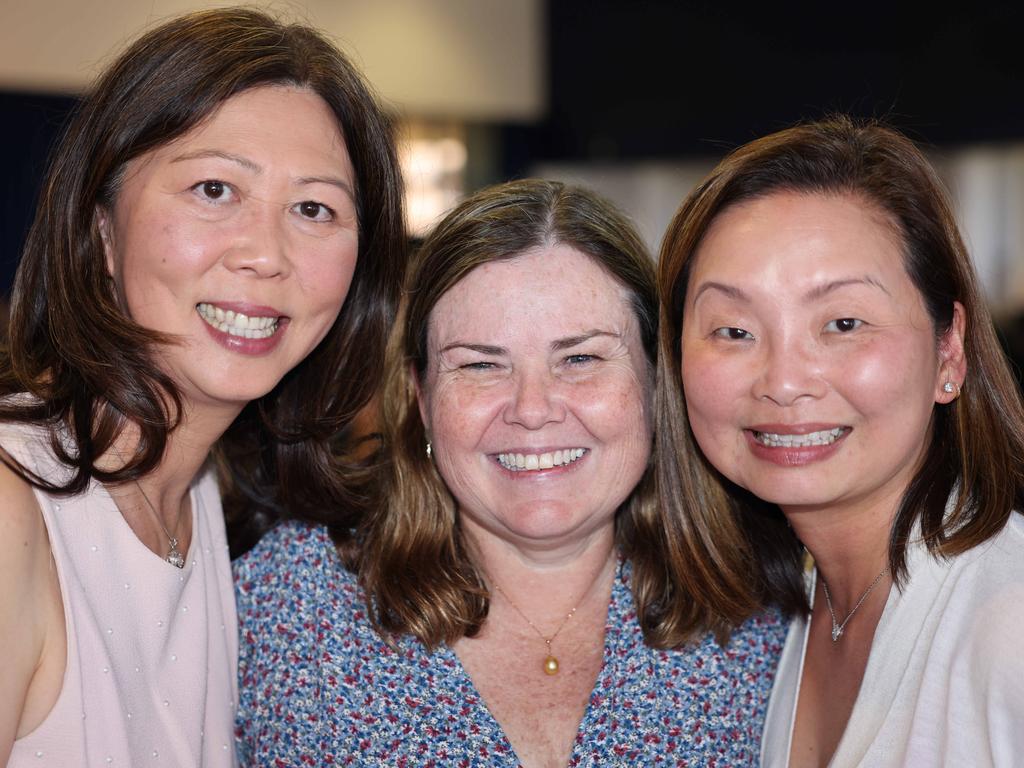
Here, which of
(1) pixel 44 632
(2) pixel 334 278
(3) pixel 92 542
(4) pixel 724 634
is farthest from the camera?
(4) pixel 724 634

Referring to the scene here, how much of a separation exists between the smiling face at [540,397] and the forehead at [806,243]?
307 millimetres

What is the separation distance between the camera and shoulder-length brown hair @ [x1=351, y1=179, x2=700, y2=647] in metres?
2.20

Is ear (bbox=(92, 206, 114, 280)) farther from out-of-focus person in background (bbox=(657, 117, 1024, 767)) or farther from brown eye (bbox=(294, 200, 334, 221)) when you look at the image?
out-of-focus person in background (bbox=(657, 117, 1024, 767))

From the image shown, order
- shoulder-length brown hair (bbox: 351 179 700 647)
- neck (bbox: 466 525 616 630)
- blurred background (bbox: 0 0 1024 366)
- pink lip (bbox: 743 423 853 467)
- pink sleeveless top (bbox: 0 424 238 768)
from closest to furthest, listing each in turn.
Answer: pink sleeveless top (bbox: 0 424 238 768), pink lip (bbox: 743 423 853 467), shoulder-length brown hair (bbox: 351 179 700 647), neck (bbox: 466 525 616 630), blurred background (bbox: 0 0 1024 366)

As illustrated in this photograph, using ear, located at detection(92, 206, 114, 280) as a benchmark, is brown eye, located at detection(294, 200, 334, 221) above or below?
above

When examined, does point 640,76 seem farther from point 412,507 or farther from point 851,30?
point 412,507

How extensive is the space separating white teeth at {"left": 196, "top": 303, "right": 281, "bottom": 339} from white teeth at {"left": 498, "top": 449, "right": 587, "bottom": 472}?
0.50 meters

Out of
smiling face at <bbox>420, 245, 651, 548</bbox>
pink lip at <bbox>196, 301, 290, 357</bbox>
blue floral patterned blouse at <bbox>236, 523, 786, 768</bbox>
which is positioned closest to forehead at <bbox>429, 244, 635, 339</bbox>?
smiling face at <bbox>420, 245, 651, 548</bbox>

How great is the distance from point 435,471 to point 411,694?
1.50ft

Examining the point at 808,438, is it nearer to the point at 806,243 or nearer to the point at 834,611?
the point at 806,243

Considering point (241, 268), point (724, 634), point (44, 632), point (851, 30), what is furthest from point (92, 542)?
point (851, 30)

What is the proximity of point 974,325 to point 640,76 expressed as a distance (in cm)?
600

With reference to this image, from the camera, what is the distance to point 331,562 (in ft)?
7.39

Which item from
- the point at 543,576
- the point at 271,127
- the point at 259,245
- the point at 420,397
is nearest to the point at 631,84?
the point at 420,397
